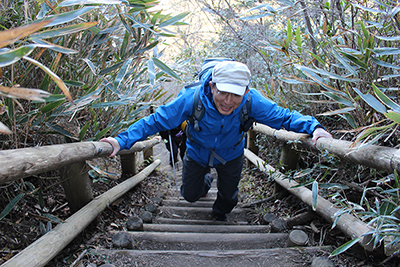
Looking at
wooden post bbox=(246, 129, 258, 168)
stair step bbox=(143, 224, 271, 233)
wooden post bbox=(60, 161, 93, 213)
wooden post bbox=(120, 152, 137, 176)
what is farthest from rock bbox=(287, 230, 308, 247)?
wooden post bbox=(246, 129, 258, 168)

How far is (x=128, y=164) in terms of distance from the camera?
11.6 feet

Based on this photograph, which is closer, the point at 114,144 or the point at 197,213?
the point at 114,144

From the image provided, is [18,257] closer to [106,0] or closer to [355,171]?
[106,0]

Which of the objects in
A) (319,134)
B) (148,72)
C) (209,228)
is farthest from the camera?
(209,228)

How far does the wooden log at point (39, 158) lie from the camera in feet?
3.49

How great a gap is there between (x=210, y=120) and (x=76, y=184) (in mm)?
1200

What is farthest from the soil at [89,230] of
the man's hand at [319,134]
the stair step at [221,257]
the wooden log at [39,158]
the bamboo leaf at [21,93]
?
the bamboo leaf at [21,93]

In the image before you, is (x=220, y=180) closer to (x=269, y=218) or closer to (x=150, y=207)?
(x=269, y=218)

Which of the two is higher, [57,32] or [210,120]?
[57,32]

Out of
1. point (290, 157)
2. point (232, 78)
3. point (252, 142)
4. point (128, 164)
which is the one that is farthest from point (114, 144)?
point (252, 142)

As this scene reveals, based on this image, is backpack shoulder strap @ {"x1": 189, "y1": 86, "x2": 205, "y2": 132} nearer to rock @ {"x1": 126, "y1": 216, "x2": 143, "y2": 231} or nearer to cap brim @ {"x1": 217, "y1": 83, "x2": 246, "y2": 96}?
cap brim @ {"x1": 217, "y1": 83, "x2": 246, "y2": 96}

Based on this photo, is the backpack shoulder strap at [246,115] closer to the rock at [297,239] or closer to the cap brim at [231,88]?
Answer: the cap brim at [231,88]

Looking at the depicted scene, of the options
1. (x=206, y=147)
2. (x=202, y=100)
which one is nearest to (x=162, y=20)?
(x=202, y=100)

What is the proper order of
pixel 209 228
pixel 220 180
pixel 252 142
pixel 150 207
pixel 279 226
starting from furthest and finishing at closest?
pixel 252 142
pixel 150 207
pixel 220 180
pixel 209 228
pixel 279 226
